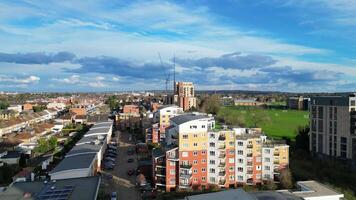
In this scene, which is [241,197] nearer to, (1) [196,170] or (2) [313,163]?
(1) [196,170]

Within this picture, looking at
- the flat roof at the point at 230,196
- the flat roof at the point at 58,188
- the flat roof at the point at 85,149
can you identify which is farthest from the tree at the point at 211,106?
the flat roof at the point at 230,196

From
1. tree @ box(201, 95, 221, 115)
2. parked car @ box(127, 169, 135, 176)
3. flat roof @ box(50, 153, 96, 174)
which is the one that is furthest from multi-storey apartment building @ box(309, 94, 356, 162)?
tree @ box(201, 95, 221, 115)

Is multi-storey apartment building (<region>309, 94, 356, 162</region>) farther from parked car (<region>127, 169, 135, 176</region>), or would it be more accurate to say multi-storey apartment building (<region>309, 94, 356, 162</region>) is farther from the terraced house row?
parked car (<region>127, 169, 135, 176</region>)

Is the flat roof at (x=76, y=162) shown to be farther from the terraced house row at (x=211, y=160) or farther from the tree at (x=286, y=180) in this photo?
the tree at (x=286, y=180)

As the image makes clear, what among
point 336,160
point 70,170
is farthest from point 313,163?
point 70,170

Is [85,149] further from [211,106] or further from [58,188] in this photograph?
[211,106]
